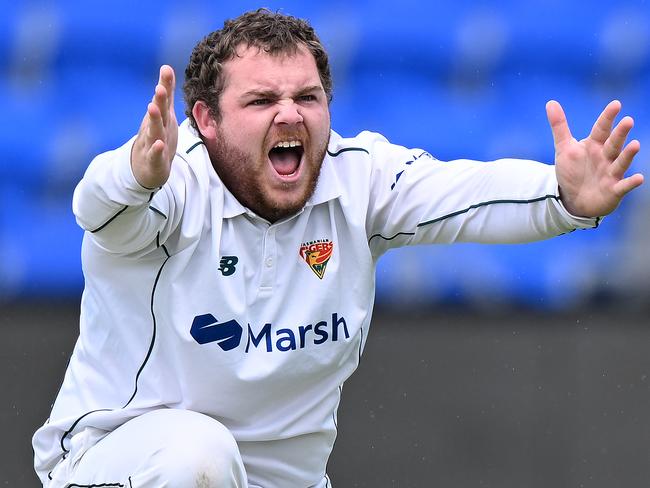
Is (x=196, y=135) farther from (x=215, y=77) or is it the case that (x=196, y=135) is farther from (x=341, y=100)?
(x=341, y=100)

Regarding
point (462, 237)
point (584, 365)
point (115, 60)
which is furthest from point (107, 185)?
point (584, 365)

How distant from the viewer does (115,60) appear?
4652mm

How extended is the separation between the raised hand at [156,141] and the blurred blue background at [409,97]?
1921 millimetres

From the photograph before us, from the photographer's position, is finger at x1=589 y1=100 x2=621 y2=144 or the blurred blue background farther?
the blurred blue background

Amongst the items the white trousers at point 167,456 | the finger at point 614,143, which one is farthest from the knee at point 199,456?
the finger at point 614,143

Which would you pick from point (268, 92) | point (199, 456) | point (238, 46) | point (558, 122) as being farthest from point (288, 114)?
point (199, 456)

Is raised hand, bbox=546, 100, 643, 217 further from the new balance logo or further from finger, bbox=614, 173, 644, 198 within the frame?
the new balance logo

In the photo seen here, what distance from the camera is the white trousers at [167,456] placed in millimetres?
2807

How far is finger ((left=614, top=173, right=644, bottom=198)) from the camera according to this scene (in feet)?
9.01

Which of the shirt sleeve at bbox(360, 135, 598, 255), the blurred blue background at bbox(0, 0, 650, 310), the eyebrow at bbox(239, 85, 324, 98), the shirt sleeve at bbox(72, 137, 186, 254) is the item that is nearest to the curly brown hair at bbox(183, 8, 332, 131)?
the eyebrow at bbox(239, 85, 324, 98)

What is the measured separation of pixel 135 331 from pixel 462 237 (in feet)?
2.83

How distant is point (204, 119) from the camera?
334 centimetres

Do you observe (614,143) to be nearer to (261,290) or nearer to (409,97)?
(261,290)

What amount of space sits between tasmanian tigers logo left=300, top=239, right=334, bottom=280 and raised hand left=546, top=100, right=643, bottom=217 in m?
0.61
